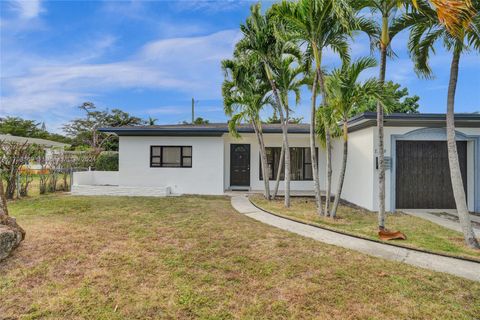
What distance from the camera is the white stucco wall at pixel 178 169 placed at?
12.3 meters

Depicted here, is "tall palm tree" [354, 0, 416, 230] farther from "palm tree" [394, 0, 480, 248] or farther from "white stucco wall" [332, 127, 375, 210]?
"white stucco wall" [332, 127, 375, 210]

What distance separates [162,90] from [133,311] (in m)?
26.7

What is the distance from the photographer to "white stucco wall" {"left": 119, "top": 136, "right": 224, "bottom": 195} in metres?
12.3

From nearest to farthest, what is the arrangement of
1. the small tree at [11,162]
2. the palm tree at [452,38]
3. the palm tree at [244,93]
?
the palm tree at [452,38] → the palm tree at [244,93] → the small tree at [11,162]

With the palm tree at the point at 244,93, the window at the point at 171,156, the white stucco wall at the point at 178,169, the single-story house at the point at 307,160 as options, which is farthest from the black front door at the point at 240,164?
the palm tree at the point at 244,93

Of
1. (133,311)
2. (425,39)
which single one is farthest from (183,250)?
(425,39)

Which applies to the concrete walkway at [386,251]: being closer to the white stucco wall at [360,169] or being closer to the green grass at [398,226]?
the green grass at [398,226]

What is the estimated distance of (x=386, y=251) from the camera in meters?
4.95

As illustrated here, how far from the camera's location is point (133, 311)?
10.2 feet

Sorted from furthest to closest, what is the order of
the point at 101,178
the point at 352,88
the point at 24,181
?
1. the point at 101,178
2. the point at 24,181
3. the point at 352,88

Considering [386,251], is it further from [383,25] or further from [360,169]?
[360,169]

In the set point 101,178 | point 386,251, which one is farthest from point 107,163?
point 386,251

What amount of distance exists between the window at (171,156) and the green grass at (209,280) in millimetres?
6501

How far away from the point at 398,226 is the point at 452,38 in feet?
14.8
